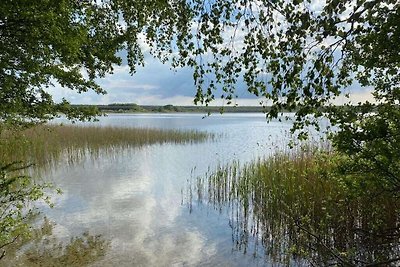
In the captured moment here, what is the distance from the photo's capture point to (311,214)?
782 cm

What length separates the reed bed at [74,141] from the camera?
1614 cm

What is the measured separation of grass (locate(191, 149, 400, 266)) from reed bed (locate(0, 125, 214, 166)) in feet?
27.9

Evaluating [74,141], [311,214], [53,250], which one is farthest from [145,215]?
[74,141]

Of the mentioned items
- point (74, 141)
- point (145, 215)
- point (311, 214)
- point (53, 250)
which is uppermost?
point (74, 141)

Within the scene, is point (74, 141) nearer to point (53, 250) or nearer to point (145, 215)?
point (145, 215)

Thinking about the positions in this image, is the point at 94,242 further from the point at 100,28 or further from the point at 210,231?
the point at 100,28

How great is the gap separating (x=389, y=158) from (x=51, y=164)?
627 inches

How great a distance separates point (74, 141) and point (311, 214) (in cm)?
1752

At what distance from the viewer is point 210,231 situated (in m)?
8.45

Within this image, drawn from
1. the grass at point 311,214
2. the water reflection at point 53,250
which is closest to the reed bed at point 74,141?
the water reflection at point 53,250

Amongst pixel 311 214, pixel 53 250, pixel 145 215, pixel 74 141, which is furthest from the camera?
pixel 74 141

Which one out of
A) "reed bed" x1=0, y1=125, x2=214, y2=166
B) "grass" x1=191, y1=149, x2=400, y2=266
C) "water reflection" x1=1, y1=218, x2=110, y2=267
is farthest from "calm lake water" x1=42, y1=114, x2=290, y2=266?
"reed bed" x1=0, y1=125, x2=214, y2=166

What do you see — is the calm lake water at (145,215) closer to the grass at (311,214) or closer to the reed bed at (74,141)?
the grass at (311,214)

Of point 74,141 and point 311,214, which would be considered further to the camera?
point 74,141
